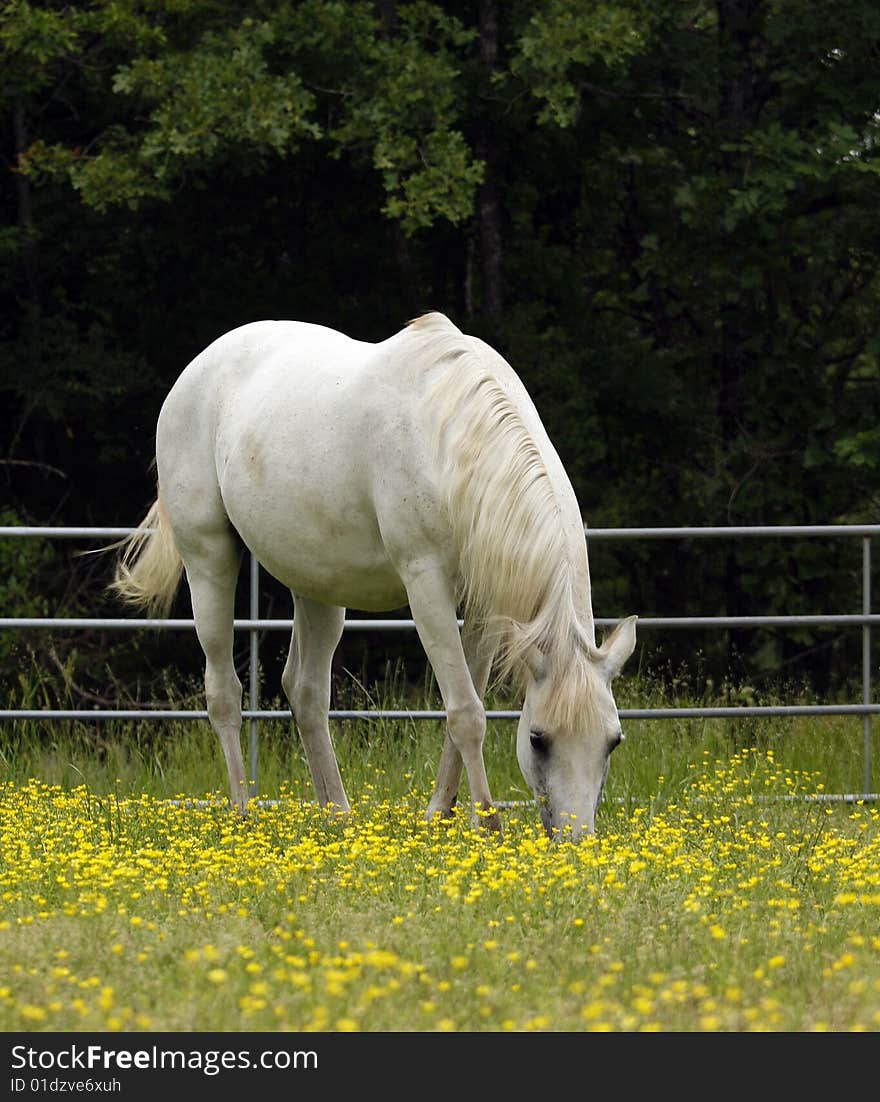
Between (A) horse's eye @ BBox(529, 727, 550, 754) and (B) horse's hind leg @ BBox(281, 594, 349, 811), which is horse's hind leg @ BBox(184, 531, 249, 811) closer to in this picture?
(B) horse's hind leg @ BBox(281, 594, 349, 811)

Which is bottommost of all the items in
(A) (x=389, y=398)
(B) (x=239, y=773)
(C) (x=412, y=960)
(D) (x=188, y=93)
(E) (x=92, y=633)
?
(E) (x=92, y=633)

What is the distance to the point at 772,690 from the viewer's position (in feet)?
28.3

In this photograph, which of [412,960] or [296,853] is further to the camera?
[296,853]

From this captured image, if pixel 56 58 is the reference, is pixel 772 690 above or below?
below

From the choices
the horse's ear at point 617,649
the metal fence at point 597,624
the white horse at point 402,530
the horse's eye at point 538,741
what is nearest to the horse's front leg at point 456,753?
the white horse at point 402,530

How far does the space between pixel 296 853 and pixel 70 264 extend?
11.4 m

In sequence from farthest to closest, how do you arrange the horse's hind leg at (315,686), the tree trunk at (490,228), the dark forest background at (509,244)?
the tree trunk at (490,228), the dark forest background at (509,244), the horse's hind leg at (315,686)

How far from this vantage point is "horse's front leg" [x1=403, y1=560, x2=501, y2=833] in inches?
224

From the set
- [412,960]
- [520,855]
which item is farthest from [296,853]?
[412,960]

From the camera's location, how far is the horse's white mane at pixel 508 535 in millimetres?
5238

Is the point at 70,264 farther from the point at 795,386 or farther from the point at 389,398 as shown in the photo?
the point at 389,398

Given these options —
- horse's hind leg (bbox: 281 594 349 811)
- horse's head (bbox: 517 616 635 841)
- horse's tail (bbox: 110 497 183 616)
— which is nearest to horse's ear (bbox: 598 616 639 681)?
horse's head (bbox: 517 616 635 841)

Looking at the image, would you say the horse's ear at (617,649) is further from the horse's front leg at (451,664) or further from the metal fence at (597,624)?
the metal fence at (597,624)
